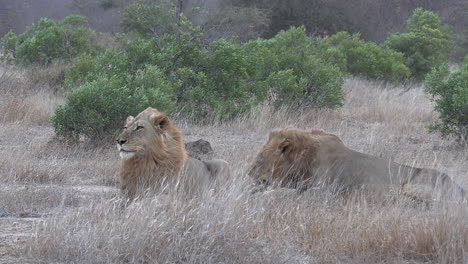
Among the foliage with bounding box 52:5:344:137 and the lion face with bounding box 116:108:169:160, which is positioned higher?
the lion face with bounding box 116:108:169:160

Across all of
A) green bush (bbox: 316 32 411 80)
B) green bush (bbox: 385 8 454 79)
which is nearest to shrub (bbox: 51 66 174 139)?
green bush (bbox: 316 32 411 80)

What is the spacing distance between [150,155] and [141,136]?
18cm

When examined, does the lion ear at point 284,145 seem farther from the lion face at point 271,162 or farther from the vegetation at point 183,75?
the vegetation at point 183,75

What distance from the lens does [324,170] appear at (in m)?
7.24

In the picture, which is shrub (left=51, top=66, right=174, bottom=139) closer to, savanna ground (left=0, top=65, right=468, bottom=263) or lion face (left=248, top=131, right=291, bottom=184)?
savanna ground (left=0, top=65, right=468, bottom=263)

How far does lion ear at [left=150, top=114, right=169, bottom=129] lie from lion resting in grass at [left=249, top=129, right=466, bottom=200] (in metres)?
0.98

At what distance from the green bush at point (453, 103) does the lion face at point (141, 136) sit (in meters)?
6.42


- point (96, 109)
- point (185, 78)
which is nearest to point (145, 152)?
point (96, 109)

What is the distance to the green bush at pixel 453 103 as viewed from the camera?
38.8ft

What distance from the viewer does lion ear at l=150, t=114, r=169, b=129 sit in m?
6.70

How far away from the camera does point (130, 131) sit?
6.58 metres

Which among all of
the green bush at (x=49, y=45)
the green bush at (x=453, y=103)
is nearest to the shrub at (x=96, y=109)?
the green bush at (x=453, y=103)

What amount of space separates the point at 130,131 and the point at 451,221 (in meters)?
2.69

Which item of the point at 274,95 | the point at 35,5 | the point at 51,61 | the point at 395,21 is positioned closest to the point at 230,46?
the point at 274,95
